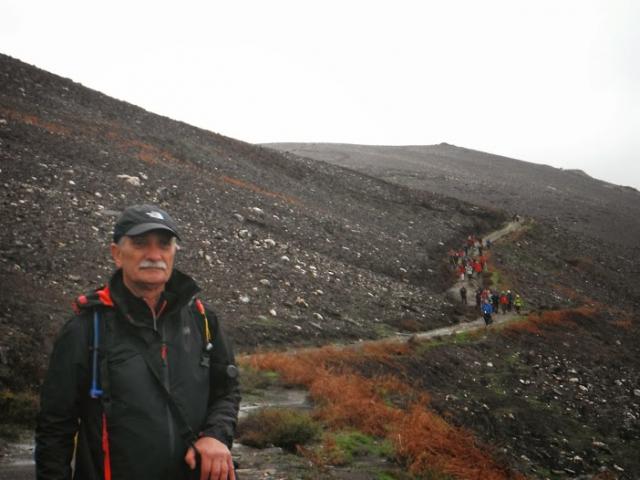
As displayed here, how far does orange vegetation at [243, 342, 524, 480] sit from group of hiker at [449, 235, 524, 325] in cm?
1365

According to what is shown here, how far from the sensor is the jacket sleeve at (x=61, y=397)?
3.04 metres

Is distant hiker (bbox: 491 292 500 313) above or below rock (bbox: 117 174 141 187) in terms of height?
below

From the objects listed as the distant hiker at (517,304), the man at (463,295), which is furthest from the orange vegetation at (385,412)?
the distant hiker at (517,304)

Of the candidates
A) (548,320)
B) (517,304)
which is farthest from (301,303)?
(517,304)

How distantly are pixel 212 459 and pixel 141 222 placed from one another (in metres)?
1.53

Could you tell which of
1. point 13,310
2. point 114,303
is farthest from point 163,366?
point 13,310

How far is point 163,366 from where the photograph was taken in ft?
10.4

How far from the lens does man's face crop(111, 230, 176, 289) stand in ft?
11.1

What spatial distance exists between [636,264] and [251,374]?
177 feet

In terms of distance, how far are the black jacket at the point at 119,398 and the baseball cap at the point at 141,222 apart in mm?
387

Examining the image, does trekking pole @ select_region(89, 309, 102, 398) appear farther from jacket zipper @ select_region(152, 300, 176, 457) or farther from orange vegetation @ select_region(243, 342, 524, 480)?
orange vegetation @ select_region(243, 342, 524, 480)

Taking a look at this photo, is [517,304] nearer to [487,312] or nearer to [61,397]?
[487,312]

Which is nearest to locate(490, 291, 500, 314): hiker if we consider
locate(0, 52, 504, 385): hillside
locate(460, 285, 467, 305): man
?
locate(460, 285, 467, 305): man

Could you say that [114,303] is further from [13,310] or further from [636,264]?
[636,264]
